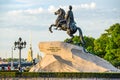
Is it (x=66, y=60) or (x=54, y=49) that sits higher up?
(x=54, y=49)

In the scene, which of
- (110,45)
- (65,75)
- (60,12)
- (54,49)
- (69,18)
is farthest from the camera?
(110,45)

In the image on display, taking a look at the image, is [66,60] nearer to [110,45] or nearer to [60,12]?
[60,12]

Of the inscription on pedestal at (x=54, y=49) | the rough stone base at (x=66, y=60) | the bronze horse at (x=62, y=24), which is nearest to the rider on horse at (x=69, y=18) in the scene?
the bronze horse at (x=62, y=24)

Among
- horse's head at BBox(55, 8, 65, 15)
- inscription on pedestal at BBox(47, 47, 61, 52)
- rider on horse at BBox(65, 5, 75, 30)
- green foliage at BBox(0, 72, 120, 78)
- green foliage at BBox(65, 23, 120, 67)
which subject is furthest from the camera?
green foliage at BBox(65, 23, 120, 67)

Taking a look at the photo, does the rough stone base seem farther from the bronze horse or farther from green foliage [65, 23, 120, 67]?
green foliage [65, 23, 120, 67]

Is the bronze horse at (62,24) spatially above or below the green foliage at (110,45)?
above

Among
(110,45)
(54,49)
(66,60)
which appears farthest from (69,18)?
(110,45)

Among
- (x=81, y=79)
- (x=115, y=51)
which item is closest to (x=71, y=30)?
(x=81, y=79)

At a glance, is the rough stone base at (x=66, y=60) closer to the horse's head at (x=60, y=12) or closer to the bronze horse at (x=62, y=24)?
the bronze horse at (x=62, y=24)

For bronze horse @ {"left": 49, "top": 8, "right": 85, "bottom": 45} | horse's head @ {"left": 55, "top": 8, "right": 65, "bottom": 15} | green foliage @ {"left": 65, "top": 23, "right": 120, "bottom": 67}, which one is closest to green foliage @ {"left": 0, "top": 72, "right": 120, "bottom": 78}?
bronze horse @ {"left": 49, "top": 8, "right": 85, "bottom": 45}

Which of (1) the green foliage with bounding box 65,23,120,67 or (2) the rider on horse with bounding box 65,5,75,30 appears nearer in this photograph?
(2) the rider on horse with bounding box 65,5,75,30

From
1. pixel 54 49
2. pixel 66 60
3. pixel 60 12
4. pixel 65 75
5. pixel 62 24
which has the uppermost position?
pixel 60 12

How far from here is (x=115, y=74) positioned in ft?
111

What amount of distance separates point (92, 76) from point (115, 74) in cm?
168
